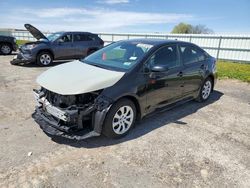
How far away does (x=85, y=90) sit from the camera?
10.8 ft

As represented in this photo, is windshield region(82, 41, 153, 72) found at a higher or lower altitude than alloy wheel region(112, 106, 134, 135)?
higher

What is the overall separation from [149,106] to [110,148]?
1.09 meters

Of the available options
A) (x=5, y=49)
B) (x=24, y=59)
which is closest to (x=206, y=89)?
(x=24, y=59)

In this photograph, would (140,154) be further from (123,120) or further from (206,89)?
(206,89)

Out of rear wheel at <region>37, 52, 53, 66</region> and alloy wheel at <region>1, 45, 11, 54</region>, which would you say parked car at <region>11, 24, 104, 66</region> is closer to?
rear wheel at <region>37, 52, 53, 66</region>

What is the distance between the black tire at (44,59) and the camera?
10.5 m

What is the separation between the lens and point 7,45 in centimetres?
1506

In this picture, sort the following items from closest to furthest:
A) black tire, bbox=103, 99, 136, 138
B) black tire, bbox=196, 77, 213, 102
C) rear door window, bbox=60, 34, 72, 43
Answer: black tire, bbox=103, 99, 136, 138 → black tire, bbox=196, 77, 213, 102 → rear door window, bbox=60, 34, 72, 43

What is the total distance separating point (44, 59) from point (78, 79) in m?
7.89

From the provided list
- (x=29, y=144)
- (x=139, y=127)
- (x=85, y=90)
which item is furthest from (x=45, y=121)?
(x=139, y=127)

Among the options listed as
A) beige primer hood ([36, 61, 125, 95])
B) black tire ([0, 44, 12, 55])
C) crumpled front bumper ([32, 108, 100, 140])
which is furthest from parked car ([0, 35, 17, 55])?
crumpled front bumper ([32, 108, 100, 140])

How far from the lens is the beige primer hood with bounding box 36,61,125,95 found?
3.33 meters

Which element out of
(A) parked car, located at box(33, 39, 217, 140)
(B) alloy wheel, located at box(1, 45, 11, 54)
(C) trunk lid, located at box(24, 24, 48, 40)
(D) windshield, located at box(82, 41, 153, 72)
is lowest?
(B) alloy wheel, located at box(1, 45, 11, 54)

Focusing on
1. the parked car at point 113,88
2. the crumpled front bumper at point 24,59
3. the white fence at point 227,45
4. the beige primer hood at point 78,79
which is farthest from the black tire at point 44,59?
the white fence at point 227,45
